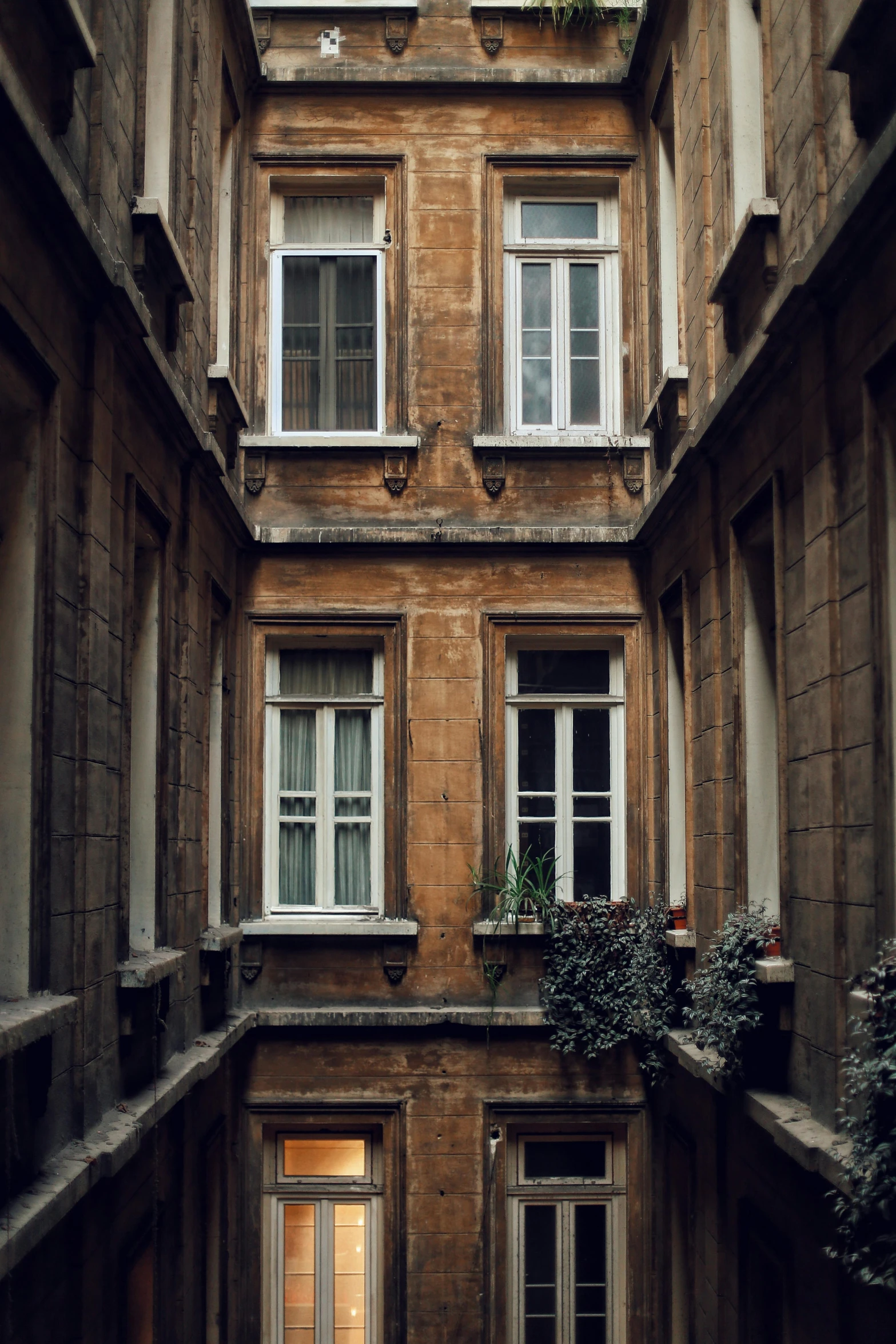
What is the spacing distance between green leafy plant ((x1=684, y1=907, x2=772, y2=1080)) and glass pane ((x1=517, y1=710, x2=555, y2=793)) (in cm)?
373

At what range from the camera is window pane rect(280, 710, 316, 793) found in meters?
11.2

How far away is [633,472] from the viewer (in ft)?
36.9

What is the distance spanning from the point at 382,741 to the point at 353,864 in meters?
1.00

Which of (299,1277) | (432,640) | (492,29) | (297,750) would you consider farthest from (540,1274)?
→ (492,29)

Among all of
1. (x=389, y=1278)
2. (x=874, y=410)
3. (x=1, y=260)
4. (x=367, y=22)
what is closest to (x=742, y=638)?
(x=874, y=410)

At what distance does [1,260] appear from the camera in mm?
5055

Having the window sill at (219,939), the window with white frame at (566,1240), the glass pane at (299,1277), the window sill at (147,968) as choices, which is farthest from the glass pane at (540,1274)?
the window sill at (147,968)

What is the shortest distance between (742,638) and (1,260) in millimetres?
4623

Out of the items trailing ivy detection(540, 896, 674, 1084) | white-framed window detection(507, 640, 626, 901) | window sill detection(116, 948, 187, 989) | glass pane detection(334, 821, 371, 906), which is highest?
white-framed window detection(507, 640, 626, 901)

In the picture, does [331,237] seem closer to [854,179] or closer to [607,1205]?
[854,179]

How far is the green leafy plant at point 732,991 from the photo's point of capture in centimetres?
695

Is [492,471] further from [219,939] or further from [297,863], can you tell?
[219,939]

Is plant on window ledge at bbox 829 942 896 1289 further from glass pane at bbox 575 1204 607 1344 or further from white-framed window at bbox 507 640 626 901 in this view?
white-framed window at bbox 507 640 626 901

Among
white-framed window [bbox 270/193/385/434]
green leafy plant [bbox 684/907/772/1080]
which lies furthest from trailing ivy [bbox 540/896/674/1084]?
white-framed window [bbox 270/193/385/434]
